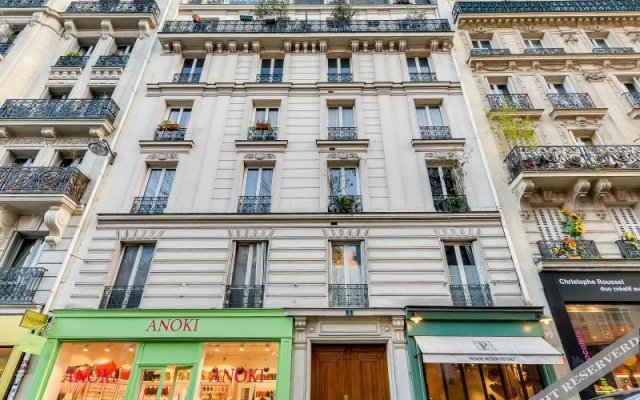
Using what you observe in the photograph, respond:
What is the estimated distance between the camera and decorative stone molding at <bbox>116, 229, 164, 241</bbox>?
9.10 metres

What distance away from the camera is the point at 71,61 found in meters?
12.9

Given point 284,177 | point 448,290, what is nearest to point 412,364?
point 448,290

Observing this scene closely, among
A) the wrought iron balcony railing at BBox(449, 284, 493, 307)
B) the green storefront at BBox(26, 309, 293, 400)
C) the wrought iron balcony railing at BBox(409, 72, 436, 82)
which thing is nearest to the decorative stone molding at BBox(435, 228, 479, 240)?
the wrought iron balcony railing at BBox(449, 284, 493, 307)

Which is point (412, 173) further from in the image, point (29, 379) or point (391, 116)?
point (29, 379)

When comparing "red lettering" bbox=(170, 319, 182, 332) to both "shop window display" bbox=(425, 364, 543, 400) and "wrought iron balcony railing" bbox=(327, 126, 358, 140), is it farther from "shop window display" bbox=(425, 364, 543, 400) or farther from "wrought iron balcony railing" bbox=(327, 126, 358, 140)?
"wrought iron balcony railing" bbox=(327, 126, 358, 140)

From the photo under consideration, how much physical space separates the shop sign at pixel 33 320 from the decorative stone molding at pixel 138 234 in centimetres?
242

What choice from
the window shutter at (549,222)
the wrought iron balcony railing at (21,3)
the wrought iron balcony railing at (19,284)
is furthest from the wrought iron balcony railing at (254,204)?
the wrought iron balcony railing at (21,3)

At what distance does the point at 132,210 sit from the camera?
9602 mm

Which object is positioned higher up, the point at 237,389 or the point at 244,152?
the point at 244,152

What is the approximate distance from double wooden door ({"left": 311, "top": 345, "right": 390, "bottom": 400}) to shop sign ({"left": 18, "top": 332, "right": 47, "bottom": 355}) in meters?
6.05

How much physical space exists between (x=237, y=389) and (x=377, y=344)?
342cm

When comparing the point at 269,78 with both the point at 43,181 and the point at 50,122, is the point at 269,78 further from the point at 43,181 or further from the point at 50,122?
the point at 43,181

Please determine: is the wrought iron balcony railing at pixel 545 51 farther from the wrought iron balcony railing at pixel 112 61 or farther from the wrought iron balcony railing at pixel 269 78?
the wrought iron balcony railing at pixel 112 61

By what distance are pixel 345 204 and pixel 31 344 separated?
26.1 feet
